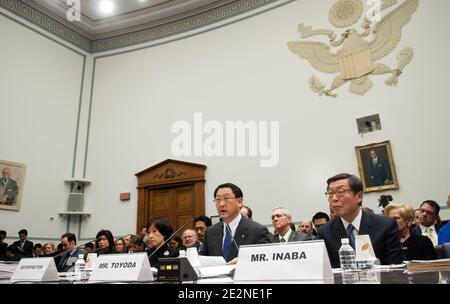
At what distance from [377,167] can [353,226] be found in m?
4.25

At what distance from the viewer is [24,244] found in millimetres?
7590

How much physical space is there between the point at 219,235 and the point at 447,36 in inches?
226

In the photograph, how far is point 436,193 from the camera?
586cm

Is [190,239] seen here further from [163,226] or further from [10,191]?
[10,191]

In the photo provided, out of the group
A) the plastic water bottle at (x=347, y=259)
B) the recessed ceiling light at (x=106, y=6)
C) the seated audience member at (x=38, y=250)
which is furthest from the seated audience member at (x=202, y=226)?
the recessed ceiling light at (x=106, y=6)

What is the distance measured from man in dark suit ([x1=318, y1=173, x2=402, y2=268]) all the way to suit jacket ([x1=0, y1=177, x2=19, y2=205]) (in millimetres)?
7431

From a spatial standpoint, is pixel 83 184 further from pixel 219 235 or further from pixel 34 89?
pixel 219 235

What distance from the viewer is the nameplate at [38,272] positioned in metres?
1.77

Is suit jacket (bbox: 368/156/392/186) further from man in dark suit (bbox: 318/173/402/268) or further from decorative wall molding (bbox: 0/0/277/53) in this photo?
decorative wall molding (bbox: 0/0/277/53)

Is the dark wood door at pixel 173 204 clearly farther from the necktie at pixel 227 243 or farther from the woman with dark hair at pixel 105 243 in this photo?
the necktie at pixel 227 243

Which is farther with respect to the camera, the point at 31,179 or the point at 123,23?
the point at 123,23

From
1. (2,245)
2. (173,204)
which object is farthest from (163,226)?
(2,245)

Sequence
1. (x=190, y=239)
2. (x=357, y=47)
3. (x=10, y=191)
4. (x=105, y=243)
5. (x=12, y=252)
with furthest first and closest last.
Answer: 1. (x=10, y=191)
2. (x=12, y=252)
3. (x=357, y=47)
4. (x=105, y=243)
5. (x=190, y=239)
